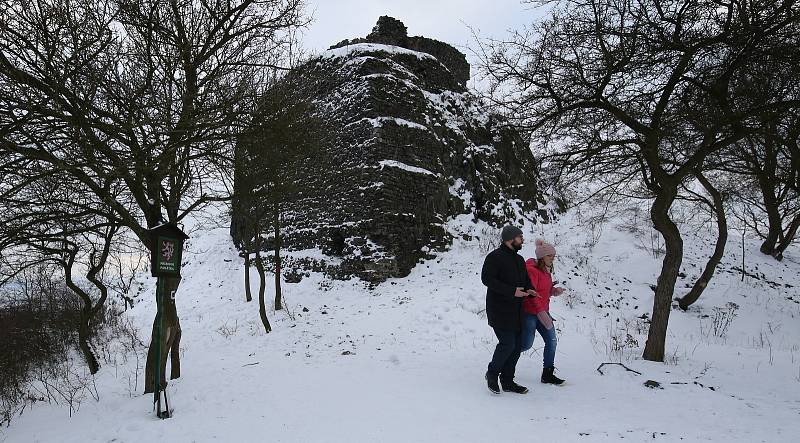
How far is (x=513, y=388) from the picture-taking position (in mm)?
4895

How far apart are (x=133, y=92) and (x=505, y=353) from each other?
4727 mm

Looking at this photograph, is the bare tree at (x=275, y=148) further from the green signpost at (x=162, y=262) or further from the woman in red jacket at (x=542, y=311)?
the woman in red jacket at (x=542, y=311)

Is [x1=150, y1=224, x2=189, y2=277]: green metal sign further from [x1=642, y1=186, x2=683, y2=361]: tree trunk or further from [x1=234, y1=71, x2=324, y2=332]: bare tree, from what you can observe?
[x1=642, y1=186, x2=683, y2=361]: tree trunk

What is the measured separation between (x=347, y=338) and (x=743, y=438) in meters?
6.57

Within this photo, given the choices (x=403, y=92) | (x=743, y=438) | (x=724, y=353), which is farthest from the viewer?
(x=403, y=92)

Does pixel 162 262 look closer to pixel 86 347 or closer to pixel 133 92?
pixel 133 92

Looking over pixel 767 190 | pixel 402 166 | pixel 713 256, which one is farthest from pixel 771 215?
pixel 402 166

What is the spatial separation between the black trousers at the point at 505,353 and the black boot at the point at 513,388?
42mm

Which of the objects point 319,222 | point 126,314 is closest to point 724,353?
point 319,222

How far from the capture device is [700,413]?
413 cm

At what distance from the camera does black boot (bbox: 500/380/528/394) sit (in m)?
4.86

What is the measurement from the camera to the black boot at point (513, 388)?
4.86m

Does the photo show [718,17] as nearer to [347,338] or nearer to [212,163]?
[212,163]

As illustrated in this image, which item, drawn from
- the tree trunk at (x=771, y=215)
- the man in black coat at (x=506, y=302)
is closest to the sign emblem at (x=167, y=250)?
the man in black coat at (x=506, y=302)
